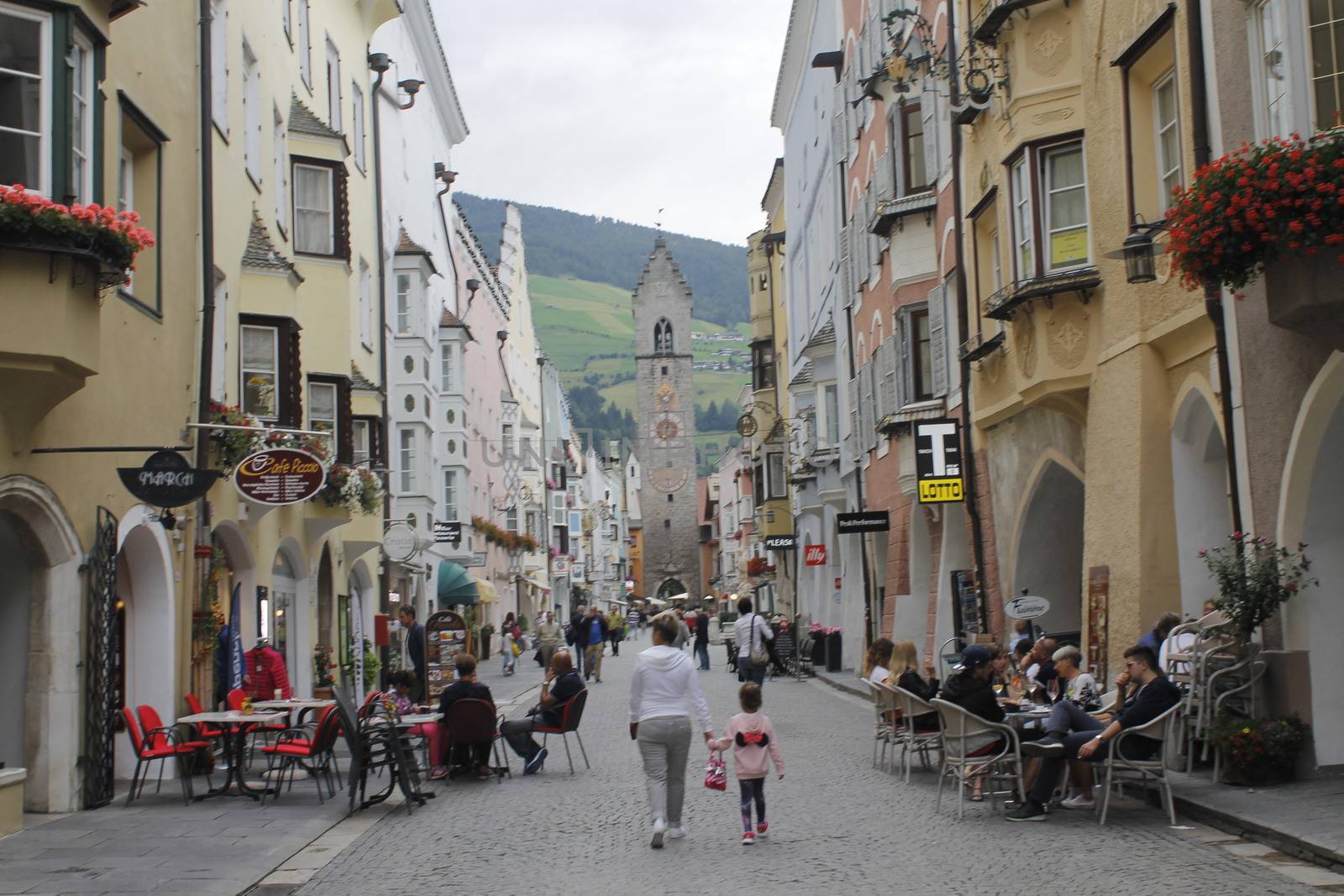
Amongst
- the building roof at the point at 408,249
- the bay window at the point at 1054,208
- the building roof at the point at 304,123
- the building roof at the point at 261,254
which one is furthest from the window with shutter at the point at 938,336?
the building roof at the point at 408,249

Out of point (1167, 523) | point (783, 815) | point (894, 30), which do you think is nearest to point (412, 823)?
point (783, 815)

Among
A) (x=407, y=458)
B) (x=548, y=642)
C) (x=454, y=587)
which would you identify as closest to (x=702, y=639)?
(x=454, y=587)

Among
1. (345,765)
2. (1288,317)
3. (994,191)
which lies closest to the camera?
(1288,317)

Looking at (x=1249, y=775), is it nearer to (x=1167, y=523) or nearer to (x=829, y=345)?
(x=1167, y=523)

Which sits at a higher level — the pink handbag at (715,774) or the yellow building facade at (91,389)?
the yellow building facade at (91,389)

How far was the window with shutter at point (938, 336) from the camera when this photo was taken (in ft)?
83.7

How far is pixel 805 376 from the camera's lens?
4503cm

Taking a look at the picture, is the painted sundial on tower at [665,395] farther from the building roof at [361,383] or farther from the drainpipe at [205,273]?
the drainpipe at [205,273]

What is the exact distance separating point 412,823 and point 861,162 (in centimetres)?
2208

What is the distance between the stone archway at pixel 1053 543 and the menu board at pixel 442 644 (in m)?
9.02

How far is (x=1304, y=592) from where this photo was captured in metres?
13.4

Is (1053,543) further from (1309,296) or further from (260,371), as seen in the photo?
(1309,296)

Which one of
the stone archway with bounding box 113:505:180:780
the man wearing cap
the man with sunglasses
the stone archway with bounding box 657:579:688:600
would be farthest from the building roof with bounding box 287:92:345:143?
the stone archway with bounding box 657:579:688:600

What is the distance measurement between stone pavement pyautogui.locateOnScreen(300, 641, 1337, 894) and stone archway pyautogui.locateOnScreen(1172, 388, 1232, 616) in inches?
130
